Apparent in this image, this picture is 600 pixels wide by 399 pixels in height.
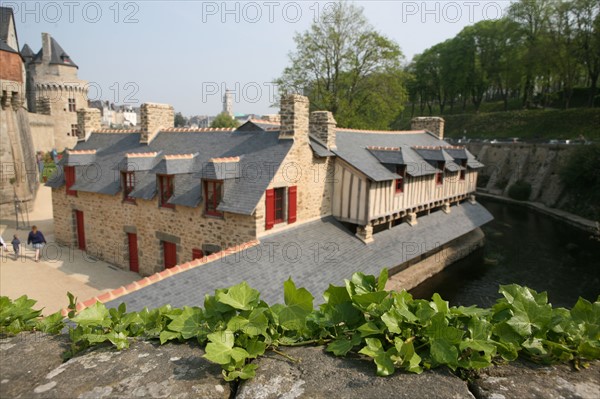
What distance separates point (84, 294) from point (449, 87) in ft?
157

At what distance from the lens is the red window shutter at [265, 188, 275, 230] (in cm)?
1045

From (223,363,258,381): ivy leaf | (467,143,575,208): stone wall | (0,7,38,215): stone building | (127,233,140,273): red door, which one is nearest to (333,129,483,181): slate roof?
(127,233,140,273): red door

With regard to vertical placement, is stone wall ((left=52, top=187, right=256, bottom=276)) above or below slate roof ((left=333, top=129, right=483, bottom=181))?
below

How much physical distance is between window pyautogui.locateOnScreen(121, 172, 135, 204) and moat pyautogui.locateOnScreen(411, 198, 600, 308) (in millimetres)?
10575

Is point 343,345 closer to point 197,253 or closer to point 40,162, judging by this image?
point 197,253

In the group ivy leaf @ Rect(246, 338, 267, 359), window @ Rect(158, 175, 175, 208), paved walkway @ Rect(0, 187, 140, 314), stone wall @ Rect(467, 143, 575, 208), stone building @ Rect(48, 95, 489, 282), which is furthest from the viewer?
stone wall @ Rect(467, 143, 575, 208)

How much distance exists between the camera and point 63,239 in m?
16.0

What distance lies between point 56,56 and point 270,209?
126ft

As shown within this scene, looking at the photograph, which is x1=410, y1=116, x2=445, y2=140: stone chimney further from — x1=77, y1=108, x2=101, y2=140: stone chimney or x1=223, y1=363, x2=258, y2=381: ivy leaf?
x1=223, y1=363, x2=258, y2=381: ivy leaf

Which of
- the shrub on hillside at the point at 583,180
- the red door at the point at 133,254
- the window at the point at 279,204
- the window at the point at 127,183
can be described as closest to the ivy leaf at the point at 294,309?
the window at the point at 279,204

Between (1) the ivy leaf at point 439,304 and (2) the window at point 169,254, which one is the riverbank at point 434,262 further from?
(1) the ivy leaf at point 439,304

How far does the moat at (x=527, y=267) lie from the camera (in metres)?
14.6

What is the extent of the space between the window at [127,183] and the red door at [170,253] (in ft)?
7.15

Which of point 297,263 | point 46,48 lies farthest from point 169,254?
point 46,48
